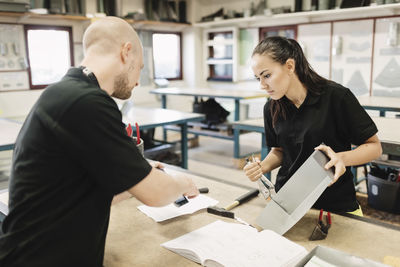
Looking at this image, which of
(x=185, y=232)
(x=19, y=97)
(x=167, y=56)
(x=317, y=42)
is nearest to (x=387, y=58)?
(x=317, y=42)

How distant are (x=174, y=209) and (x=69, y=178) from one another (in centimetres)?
59

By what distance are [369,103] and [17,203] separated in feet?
12.2

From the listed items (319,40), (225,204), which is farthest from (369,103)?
(225,204)

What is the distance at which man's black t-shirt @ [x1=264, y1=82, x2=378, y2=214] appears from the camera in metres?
1.45

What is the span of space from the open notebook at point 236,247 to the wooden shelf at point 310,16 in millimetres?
4260

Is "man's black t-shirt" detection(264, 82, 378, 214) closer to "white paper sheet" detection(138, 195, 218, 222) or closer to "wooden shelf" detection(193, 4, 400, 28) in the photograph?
"white paper sheet" detection(138, 195, 218, 222)

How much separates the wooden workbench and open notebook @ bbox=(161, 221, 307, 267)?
0.13 feet

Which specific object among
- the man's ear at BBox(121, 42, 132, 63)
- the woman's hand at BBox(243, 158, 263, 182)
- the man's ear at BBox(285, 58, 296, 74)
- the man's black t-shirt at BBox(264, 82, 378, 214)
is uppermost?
the man's ear at BBox(121, 42, 132, 63)

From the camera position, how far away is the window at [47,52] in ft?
16.5

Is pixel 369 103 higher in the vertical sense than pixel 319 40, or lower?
lower

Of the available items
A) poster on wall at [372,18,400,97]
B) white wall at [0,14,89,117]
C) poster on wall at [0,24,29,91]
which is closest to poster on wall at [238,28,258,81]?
poster on wall at [372,18,400,97]

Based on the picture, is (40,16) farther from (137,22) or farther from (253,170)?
(253,170)

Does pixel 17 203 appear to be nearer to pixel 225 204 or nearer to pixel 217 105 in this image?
pixel 225 204

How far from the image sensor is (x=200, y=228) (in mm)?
1220
